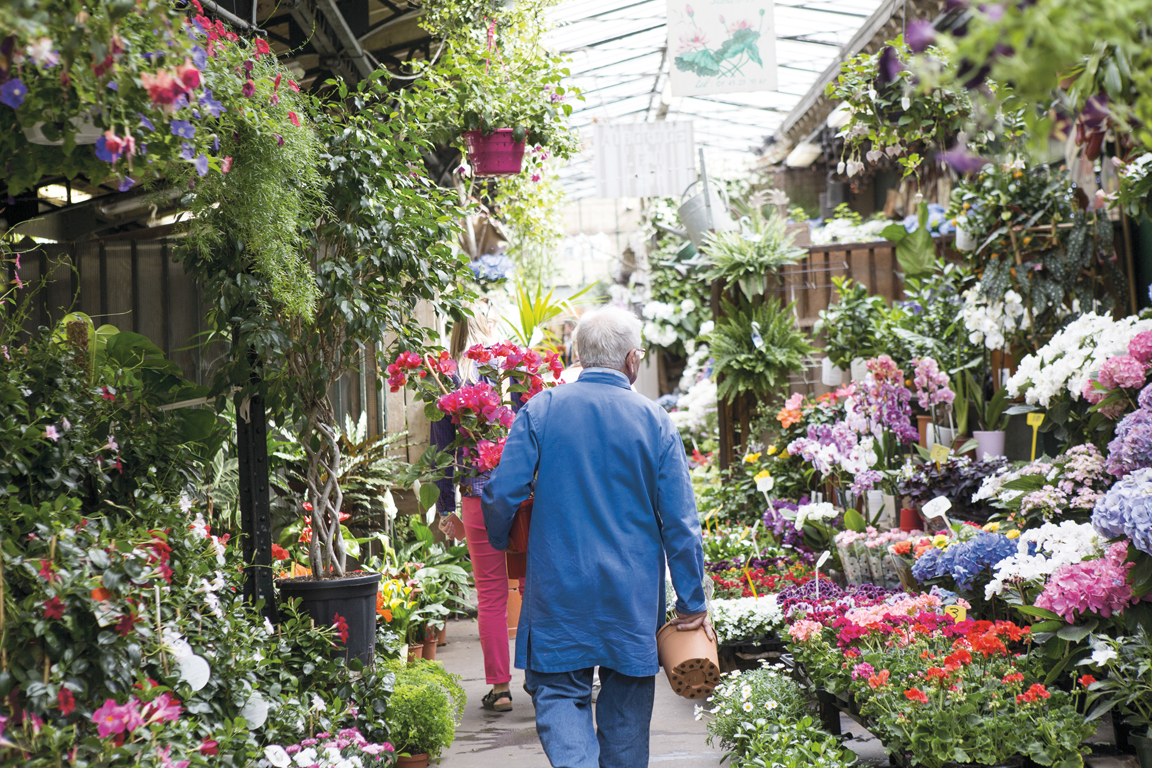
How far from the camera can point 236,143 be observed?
7.80ft

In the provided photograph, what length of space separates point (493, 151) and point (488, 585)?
2155mm

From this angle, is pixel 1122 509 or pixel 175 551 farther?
pixel 1122 509

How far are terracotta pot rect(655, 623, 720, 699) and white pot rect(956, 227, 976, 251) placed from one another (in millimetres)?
3035

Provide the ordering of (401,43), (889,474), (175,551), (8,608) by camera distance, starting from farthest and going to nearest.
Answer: (401,43) < (889,474) < (175,551) < (8,608)

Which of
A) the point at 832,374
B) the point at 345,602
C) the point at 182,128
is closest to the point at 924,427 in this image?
the point at 832,374

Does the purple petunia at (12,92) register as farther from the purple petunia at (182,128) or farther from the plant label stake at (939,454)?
the plant label stake at (939,454)

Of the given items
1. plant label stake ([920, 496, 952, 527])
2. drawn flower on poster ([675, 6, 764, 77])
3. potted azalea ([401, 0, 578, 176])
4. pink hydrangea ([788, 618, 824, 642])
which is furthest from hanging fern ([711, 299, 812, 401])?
pink hydrangea ([788, 618, 824, 642])

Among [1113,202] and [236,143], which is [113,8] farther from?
[1113,202]

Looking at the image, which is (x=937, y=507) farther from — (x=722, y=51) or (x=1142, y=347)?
(x=722, y=51)

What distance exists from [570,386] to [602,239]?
62.9ft

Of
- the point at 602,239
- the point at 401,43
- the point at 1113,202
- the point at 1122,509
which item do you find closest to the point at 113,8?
the point at 1122,509

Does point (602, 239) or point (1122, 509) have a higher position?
point (602, 239)

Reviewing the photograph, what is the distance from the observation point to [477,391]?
351 cm

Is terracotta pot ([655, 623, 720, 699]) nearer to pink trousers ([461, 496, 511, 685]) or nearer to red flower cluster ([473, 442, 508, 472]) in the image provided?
red flower cluster ([473, 442, 508, 472])
